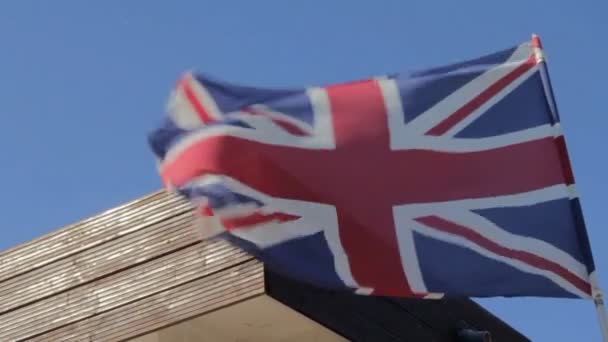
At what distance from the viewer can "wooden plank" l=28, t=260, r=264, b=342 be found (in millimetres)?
12352

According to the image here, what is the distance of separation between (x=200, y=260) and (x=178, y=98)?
155 centimetres

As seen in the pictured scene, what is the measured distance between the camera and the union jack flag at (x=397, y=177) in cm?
1184

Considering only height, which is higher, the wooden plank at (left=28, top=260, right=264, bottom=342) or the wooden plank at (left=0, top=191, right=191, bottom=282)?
the wooden plank at (left=0, top=191, right=191, bottom=282)

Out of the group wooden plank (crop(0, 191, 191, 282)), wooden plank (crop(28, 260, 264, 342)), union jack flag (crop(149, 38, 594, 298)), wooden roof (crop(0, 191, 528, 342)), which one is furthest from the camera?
wooden plank (crop(0, 191, 191, 282))

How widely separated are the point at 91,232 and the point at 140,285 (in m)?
1.01

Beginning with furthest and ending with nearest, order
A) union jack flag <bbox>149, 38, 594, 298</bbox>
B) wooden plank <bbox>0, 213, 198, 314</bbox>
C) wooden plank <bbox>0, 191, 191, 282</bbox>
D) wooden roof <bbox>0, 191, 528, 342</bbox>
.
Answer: wooden plank <bbox>0, 191, 191, 282</bbox> → wooden plank <bbox>0, 213, 198, 314</bbox> → wooden roof <bbox>0, 191, 528, 342</bbox> → union jack flag <bbox>149, 38, 594, 298</bbox>

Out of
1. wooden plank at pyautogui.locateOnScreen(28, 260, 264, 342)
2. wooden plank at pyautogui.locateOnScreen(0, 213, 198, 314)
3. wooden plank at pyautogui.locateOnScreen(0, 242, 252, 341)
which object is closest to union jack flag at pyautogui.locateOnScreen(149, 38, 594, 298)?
wooden plank at pyautogui.locateOnScreen(28, 260, 264, 342)

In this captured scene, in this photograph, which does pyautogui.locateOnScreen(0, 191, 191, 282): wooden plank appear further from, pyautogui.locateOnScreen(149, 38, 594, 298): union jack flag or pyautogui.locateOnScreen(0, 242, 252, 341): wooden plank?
pyautogui.locateOnScreen(149, 38, 594, 298): union jack flag

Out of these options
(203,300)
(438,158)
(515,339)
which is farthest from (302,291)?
(515,339)

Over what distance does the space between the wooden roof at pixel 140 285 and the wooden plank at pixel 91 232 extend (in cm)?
1

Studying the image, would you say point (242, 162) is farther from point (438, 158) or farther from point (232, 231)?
point (438, 158)

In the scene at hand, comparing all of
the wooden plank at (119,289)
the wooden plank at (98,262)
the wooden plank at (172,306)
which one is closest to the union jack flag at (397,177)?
the wooden plank at (172,306)

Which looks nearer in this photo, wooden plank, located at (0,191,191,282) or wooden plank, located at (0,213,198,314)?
wooden plank, located at (0,213,198,314)

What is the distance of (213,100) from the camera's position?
12141 millimetres
